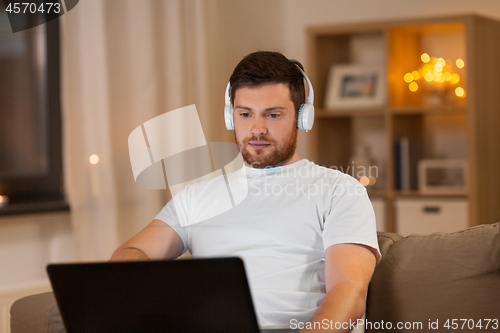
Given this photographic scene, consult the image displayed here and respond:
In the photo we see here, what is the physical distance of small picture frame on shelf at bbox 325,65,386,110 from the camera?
277cm

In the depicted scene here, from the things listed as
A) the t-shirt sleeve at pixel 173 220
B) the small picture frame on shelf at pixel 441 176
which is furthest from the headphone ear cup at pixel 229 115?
the small picture frame on shelf at pixel 441 176

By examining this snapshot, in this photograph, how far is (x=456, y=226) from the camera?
2.54m

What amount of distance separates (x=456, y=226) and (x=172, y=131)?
4.68 ft

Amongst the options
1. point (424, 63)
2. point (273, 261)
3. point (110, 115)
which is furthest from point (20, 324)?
point (424, 63)

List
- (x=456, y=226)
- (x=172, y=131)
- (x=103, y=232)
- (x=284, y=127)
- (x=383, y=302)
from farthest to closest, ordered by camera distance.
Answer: (x=456, y=226) → (x=172, y=131) → (x=103, y=232) → (x=284, y=127) → (x=383, y=302)

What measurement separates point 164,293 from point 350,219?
51 centimetres

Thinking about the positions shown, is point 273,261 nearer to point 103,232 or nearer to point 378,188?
point 103,232

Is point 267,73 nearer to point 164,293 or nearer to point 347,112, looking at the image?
point 164,293

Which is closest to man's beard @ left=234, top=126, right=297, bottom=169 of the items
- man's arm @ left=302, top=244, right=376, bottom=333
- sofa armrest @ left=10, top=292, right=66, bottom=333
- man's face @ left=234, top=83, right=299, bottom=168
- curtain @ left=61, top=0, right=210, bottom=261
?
man's face @ left=234, top=83, right=299, bottom=168

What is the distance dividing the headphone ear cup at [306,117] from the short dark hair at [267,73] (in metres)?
0.02

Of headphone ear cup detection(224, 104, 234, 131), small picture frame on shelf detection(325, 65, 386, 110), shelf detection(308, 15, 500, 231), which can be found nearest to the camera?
headphone ear cup detection(224, 104, 234, 131)

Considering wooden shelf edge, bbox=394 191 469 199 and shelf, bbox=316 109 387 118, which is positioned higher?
shelf, bbox=316 109 387 118

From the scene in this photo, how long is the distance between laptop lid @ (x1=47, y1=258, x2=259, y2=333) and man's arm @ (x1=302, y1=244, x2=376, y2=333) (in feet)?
0.76

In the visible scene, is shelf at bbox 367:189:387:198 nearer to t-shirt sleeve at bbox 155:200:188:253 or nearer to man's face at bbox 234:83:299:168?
man's face at bbox 234:83:299:168
